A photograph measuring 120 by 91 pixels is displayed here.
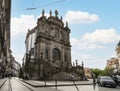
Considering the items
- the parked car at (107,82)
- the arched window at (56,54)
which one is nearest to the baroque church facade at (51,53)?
the arched window at (56,54)

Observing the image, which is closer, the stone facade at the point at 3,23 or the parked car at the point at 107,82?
the parked car at the point at 107,82

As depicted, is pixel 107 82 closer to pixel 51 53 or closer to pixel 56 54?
pixel 51 53

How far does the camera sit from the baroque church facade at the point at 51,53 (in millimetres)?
47844

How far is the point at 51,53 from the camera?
56969mm

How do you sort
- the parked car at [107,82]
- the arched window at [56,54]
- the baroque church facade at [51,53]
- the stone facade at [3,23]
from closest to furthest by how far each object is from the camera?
the parked car at [107,82] < the stone facade at [3,23] < the baroque church facade at [51,53] < the arched window at [56,54]

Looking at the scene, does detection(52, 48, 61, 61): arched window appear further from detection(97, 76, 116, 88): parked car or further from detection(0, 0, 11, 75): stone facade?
detection(97, 76, 116, 88): parked car

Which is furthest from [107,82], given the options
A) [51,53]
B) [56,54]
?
[56,54]

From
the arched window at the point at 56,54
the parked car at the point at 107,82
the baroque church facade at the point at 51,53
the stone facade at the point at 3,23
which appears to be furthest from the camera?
the arched window at the point at 56,54

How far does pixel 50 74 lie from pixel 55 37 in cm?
1561

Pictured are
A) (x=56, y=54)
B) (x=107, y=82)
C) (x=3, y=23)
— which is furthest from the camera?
(x=56, y=54)

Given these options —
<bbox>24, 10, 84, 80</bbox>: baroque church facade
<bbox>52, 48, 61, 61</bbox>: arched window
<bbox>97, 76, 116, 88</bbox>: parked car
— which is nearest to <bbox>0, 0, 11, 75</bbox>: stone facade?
<bbox>24, 10, 84, 80</bbox>: baroque church facade

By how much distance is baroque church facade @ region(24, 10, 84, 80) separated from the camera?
157 feet

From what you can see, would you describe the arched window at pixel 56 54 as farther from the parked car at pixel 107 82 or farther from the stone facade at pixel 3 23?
the parked car at pixel 107 82

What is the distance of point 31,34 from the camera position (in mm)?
71375
